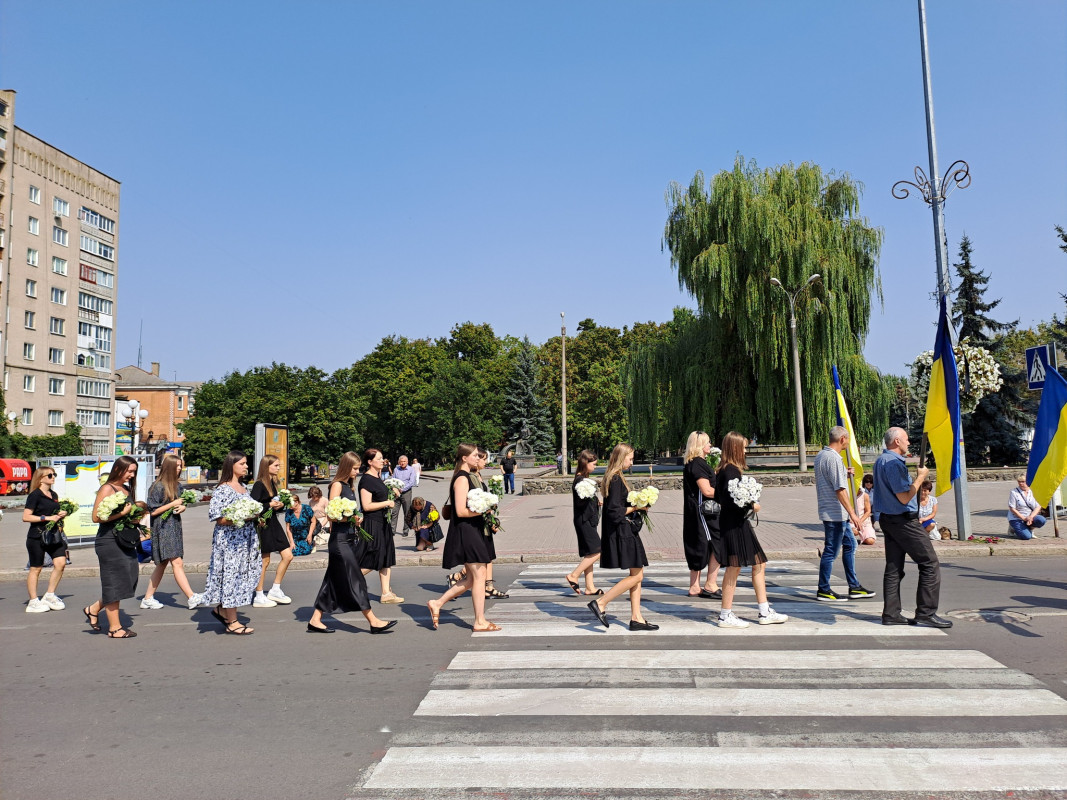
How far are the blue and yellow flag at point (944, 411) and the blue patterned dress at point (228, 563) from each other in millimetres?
8075

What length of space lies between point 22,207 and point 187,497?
60050 mm

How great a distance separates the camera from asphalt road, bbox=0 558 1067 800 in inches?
170

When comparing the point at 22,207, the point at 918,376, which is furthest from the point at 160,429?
the point at 918,376

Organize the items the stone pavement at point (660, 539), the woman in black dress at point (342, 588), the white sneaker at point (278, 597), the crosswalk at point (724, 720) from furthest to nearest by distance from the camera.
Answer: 1. the stone pavement at point (660, 539)
2. the white sneaker at point (278, 597)
3. the woman in black dress at point (342, 588)
4. the crosswalk at point (724, 720)

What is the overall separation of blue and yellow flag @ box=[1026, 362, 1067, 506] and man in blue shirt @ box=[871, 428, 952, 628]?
4810mm

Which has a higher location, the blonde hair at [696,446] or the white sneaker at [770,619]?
the blonde hair at [696,446]

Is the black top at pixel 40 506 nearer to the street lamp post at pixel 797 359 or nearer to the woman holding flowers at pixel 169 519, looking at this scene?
the woman holding flowers at pixel 169 519

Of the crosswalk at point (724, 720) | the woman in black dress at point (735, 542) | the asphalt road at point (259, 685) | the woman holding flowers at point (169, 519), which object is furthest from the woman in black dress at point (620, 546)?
the woman holding flowers at point (169, 519)

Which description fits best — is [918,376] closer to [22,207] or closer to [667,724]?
[667,724]

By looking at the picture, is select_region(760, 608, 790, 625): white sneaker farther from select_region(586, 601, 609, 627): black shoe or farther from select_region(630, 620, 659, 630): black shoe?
select_region(586, 601, 609, 627): black shoe

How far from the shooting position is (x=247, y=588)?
26.0 ft

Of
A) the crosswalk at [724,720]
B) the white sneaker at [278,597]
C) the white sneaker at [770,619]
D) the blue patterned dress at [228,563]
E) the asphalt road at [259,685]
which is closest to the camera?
the crosswalk at [724,720]

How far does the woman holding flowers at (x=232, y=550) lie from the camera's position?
7.79 metres

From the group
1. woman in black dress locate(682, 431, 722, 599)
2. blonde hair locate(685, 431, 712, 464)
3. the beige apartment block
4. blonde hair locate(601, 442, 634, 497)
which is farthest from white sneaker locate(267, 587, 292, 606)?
the beige apartment block
